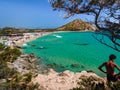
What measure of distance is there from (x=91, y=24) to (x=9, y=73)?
38.7 feet

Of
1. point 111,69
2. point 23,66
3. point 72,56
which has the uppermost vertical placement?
point 111,69

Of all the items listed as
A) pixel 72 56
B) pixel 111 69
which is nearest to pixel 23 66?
pixel 72 56

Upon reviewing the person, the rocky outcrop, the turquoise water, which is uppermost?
the person

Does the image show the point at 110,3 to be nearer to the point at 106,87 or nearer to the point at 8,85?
the point at 106,87

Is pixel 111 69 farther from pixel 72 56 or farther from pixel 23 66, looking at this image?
pixel 72 56

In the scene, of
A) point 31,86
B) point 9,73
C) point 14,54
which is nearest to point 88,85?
point 31,86

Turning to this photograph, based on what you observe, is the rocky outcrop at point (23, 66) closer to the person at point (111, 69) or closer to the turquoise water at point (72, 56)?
the turquoise water at point (72, 56)

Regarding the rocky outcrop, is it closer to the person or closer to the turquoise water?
the turquoise water

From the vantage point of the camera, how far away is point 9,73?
20.9 m

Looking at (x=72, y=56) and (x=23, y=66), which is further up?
(x=23, y=66)

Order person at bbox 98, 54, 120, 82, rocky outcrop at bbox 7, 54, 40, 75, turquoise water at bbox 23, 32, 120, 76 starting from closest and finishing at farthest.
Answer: person at bbox 98, 54, 120, 82 → rocky outcrop at bbox 7, 54, 40, 75 → turquoise water at bbox 23, 32, 120, 76

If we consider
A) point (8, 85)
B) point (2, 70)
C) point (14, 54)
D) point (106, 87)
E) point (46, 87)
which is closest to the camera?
point (106, 87)

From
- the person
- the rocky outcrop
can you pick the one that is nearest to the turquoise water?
the person

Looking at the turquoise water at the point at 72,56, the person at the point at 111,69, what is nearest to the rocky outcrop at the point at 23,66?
the turquoise water at the point at 72,56
